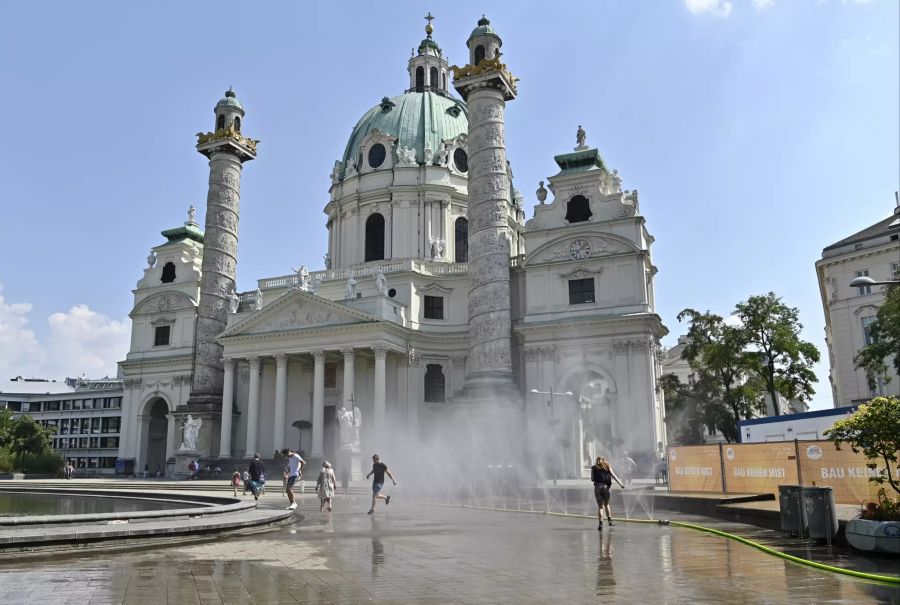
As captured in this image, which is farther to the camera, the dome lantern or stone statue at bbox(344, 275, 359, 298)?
the dome lantern

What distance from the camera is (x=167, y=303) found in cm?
5950

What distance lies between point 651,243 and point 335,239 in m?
25.1

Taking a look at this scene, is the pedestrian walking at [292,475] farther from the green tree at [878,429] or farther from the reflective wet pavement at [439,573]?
the green tree at [878,429]

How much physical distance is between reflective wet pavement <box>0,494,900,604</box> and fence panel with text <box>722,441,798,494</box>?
543cm

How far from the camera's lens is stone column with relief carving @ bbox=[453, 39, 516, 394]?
36.1 metres

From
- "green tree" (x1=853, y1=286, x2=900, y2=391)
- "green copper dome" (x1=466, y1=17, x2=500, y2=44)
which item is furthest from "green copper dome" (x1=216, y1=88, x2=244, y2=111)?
"green tree" (x1=853, y1=286, x2=900, y2=391)

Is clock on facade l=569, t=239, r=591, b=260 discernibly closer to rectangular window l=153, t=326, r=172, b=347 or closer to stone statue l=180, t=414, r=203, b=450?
stone statue l=180, t=414, r=203, b=450

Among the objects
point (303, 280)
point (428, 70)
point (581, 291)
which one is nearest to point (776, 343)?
point (581, 291)

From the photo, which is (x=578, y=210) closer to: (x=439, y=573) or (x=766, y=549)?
(x=766, y=549)

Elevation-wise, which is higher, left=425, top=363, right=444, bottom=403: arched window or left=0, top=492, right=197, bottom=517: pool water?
left=425, top=363, right=444, bottom=403: arched window

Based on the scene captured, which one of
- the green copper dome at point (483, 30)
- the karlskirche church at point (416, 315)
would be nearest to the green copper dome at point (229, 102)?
the karlskirche church at point (416, 315)

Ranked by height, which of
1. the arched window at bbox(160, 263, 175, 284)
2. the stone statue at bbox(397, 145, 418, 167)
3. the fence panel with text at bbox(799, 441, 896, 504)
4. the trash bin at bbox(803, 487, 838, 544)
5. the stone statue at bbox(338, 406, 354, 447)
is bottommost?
the trash bin at bbox(803, 487, 838, 544)

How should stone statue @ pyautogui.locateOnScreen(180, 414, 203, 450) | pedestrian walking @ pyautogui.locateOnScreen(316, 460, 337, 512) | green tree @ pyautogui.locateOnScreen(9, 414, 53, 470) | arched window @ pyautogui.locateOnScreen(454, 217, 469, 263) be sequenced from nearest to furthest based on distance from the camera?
1. pedestrian walking @ pyautogui.locateOnScreen(316, 460, 337, 512)
2. stone statue @ pyautogui.locateOnScreen(180, 414, 203, 450)
3. arched window @ pyautogui.locateOnScreen(454, 217, 469, 263)
4. green tree @ pyautogui.locateOnScreen(9, 414, 53, 470)

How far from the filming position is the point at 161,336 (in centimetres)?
5966
